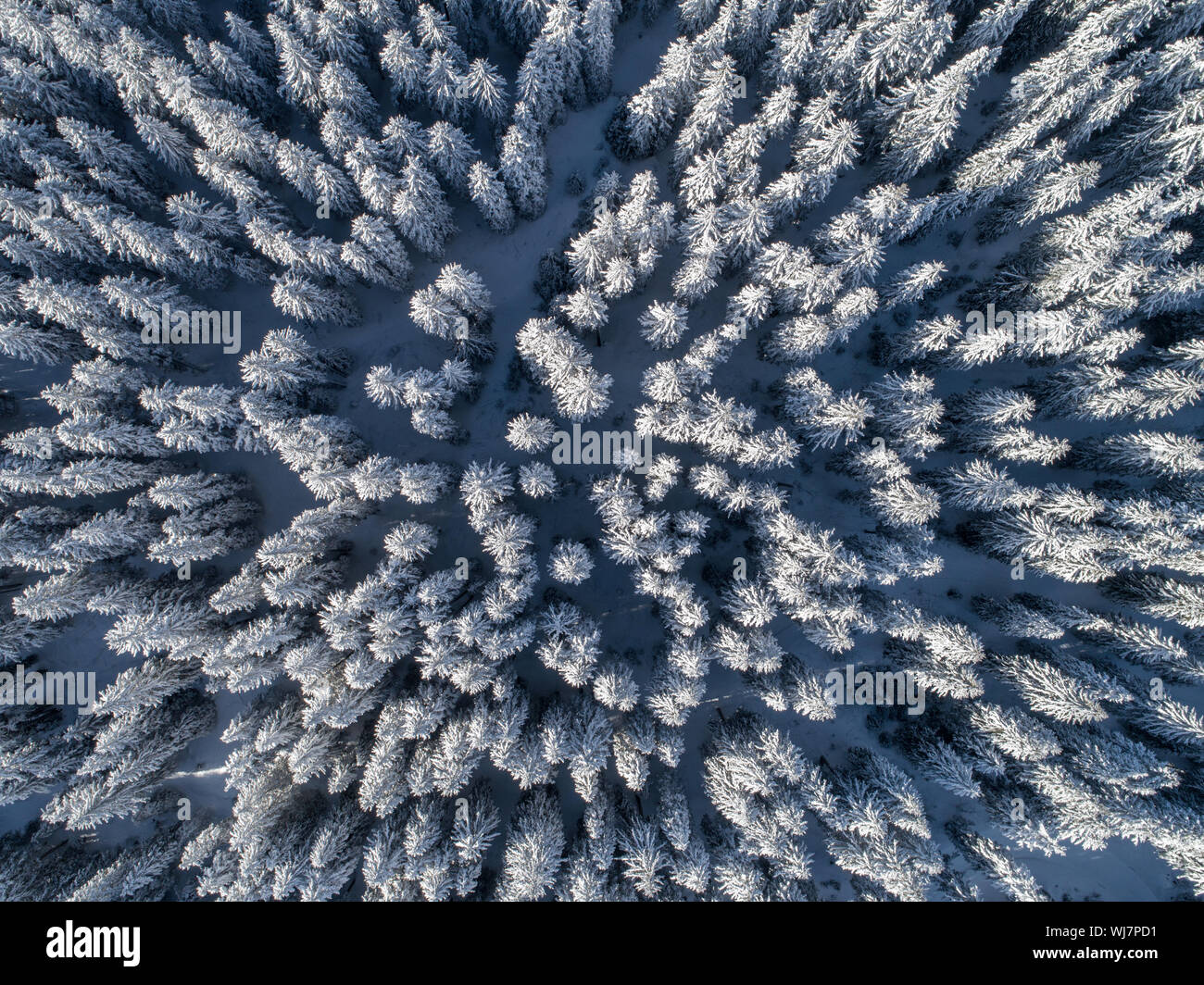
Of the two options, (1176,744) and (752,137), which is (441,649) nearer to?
(752,137)

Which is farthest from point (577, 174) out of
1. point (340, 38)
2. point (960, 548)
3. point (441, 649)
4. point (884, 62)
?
point (960, 548)

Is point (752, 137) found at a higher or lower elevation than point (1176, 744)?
higher

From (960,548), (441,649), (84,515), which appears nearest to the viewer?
(441,649)

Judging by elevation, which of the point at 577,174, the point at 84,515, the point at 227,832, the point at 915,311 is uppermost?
the point at 577,174

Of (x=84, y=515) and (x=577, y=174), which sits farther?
(x=577, y=174)

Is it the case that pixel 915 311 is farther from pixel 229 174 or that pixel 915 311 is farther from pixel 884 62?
pixel 229 174

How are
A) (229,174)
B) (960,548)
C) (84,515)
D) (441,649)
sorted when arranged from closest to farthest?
(441,649)
(229,174)
(84,515)
(960,548)
